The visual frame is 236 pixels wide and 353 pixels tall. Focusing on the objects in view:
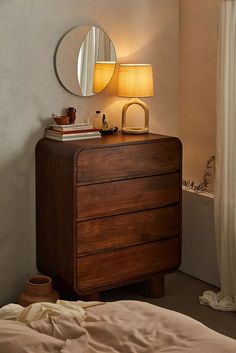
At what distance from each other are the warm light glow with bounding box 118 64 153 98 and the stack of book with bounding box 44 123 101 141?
1.15ft

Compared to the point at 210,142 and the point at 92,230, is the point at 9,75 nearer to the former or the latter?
the point at 92,230

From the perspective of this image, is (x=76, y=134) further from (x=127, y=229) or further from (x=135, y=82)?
(x=127, y=229)

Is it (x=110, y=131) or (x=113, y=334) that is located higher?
(x=110, y=131)

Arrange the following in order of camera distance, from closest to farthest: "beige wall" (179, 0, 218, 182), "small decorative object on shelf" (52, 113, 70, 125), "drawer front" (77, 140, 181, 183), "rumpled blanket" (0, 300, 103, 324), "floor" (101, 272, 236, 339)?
"rumpled blanket" (0, 300, 103, 324), "drawer front" (77, 140, 181, 183), "floor" (101, 272, 236, 339), "small decorative object on shelf" (52, 113, 70, 125), "beige wall" (179, 0, 218, 182)

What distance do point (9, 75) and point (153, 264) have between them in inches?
56.4

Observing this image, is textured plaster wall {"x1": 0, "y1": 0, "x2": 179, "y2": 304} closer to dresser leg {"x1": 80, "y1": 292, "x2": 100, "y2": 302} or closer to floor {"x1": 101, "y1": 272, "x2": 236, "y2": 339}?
dresser leg {"x1": 80, "y1": 292, "x2": 100, "y2": 302}

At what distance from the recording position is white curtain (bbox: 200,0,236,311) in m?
3.92

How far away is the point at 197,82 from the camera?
→ 4.54m

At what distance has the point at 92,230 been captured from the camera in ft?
12.4

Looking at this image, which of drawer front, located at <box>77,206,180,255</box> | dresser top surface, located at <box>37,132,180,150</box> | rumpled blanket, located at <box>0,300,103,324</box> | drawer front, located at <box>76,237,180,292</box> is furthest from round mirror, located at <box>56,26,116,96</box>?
rumpled blanket, located at <box>0,300,103,324</box>

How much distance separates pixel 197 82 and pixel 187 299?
57.7 inches

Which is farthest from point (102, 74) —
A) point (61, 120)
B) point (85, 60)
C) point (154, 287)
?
point (154, 287)

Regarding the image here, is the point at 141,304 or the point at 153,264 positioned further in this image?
the point at 153,264

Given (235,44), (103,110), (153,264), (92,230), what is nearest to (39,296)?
(92,230)
